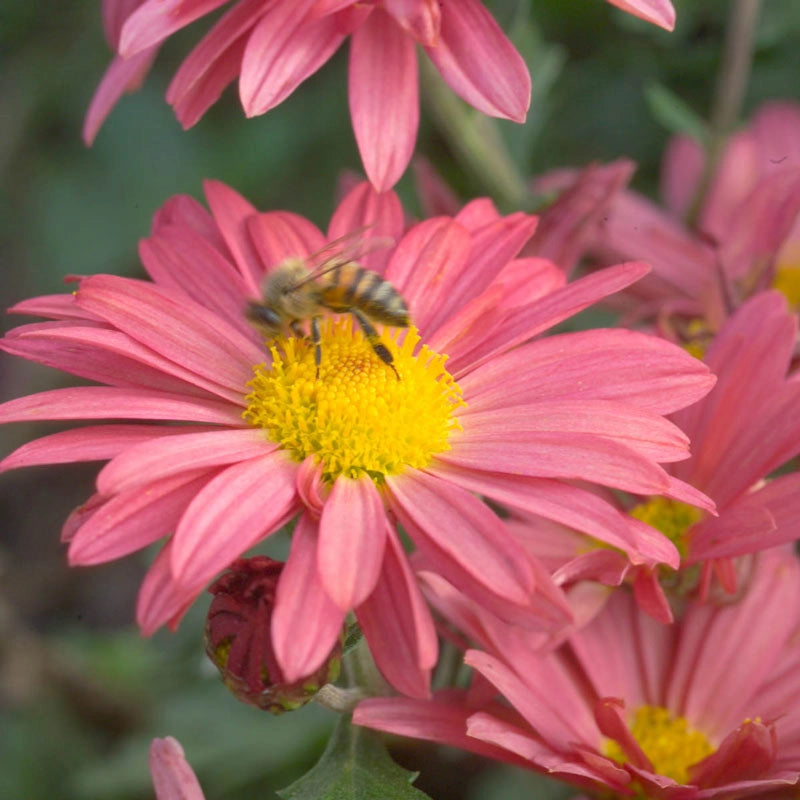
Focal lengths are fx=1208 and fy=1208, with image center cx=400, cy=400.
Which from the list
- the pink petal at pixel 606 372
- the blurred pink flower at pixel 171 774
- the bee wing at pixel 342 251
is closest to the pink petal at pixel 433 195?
the bee wing at pixel 342 251

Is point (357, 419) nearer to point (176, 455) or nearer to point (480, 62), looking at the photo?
point (176, 455)

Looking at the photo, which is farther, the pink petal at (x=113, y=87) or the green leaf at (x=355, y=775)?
the pink petal at (x=113, y=87)

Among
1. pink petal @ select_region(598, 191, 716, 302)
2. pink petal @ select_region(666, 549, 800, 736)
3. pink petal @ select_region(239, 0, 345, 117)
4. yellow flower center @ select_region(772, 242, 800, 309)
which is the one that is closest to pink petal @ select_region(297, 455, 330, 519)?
pink petal @ select_region(239, 0, 345, 117)

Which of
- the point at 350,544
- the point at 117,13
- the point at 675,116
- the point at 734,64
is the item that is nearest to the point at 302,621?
the point at 350,544

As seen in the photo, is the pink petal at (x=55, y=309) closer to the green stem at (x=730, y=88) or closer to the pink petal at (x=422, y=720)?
the pink petal at (x=422, y=720)

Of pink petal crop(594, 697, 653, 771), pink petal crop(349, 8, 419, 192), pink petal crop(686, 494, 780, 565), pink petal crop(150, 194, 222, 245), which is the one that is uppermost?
pink petal crop(349, 8, 419, 192)

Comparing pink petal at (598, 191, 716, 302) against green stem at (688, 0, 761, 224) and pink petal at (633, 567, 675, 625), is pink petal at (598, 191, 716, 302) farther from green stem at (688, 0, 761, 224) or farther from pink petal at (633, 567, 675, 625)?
pink petal at (633, 567, 675, 625)
